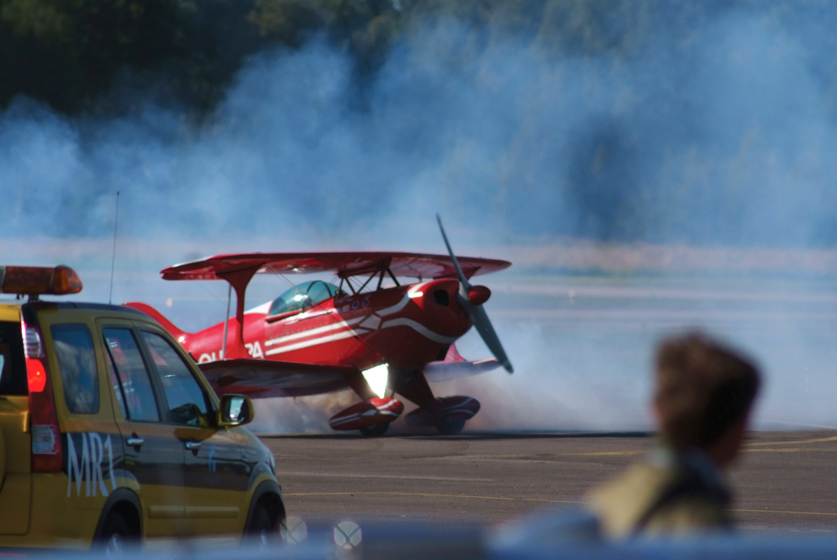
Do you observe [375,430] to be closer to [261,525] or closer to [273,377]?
[273,377]

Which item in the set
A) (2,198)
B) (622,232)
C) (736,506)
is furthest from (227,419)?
(622,232)

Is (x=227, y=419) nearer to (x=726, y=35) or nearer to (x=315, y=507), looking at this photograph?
(x=315, y=507)

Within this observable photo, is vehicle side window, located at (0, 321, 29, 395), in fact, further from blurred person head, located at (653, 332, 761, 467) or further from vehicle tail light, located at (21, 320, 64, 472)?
blurred person head, located at (653, 332, 761, 467)

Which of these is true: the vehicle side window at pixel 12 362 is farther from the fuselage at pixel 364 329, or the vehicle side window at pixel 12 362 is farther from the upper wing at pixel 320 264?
the fuselage at pixel 364 329

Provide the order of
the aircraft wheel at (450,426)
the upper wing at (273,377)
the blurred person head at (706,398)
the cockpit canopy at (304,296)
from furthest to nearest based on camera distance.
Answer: the cockpit canopy at (304,296)
the aircraft wheel at (450,426)
the upper wing at (273,377)
the blurred person head at (706,398)

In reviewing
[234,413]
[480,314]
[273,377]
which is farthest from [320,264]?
[234,413]

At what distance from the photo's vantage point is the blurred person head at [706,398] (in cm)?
251

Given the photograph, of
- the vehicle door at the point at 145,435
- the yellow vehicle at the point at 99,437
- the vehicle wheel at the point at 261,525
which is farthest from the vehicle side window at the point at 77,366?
the vehicle wheel at the point at 261,525

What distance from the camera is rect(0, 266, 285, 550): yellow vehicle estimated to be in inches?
189

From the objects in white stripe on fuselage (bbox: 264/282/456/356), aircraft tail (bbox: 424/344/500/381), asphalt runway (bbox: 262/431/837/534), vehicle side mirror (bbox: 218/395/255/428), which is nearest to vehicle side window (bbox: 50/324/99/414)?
vehicle side mirror (bbox: 218/395/255/428)

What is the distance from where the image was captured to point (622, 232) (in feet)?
117

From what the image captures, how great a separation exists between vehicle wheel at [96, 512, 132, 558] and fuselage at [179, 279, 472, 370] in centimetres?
1428

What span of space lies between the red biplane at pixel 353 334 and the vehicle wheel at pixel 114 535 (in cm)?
1350

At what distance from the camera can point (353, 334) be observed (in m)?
20.2
